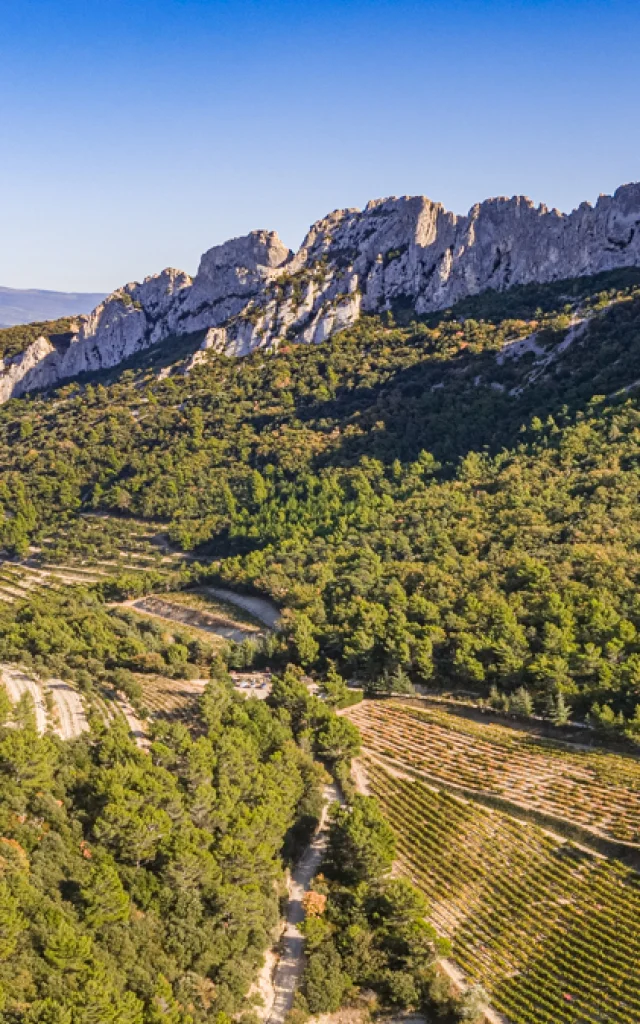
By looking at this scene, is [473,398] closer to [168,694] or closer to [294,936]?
[168,694]

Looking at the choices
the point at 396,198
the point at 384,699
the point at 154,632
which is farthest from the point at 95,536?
the point at 396,198

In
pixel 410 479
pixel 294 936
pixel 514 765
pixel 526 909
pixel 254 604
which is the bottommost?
pixel 294 936

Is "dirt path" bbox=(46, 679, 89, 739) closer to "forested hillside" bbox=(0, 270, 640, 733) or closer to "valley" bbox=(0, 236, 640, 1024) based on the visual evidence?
"valley" bbox=(0, 236, 640, 1024)

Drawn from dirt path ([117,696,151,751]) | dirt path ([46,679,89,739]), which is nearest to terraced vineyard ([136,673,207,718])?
dirt path ([117,696,151,751])

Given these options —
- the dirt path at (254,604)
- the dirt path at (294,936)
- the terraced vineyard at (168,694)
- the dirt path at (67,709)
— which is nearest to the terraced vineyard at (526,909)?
the dirt path at (294,936)

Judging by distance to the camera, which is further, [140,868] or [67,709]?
[67,709]

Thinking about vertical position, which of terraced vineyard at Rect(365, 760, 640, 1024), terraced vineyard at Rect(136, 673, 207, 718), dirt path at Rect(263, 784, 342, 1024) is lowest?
dirt path at Rect(263, 784, 342, 1024)

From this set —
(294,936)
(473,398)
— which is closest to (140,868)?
(294,936)
